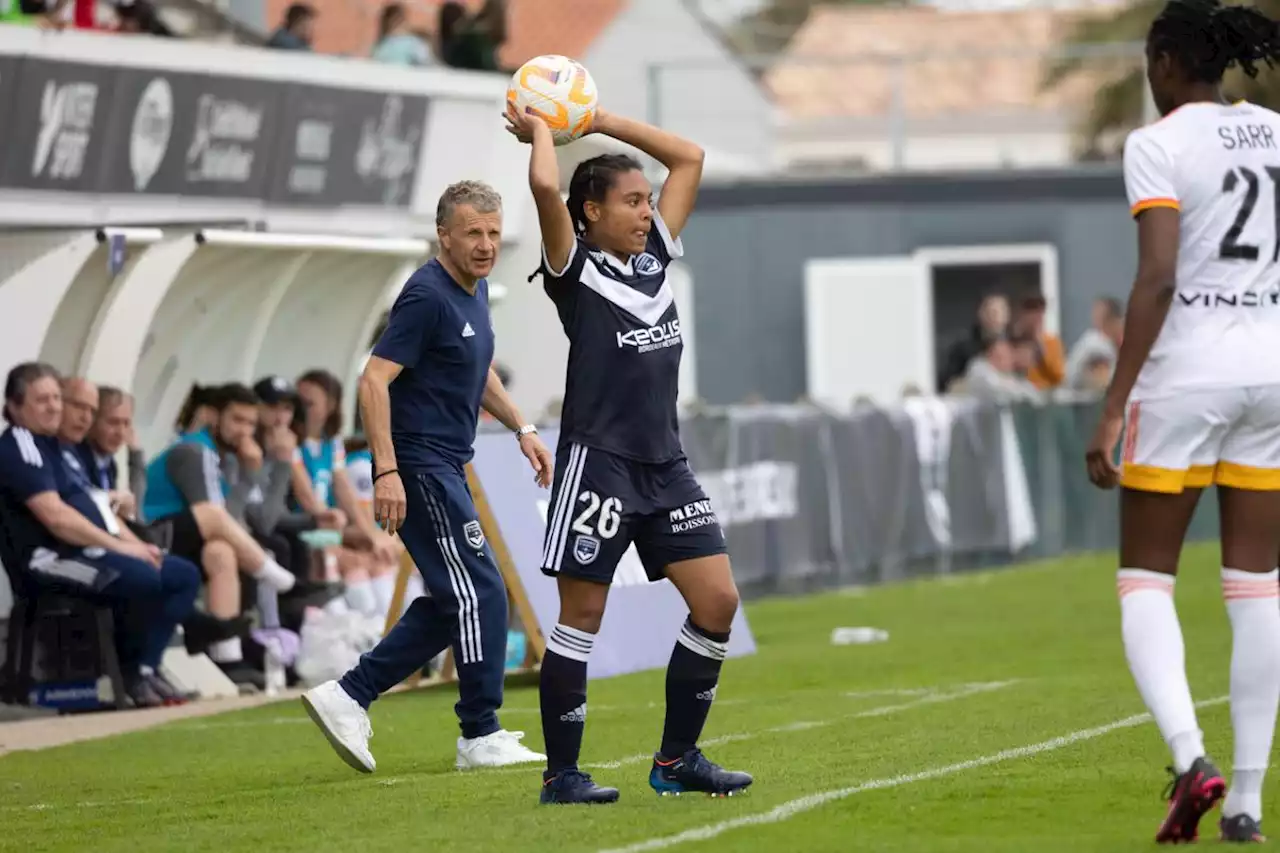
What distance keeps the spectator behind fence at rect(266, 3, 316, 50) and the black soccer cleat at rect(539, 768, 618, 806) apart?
1224 centimetres

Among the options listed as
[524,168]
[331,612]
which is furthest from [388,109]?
[331,612]

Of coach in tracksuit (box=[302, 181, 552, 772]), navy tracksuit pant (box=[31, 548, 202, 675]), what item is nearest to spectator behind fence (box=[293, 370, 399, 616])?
navy tracksuit pant (box=[31, 548, 202, 675])

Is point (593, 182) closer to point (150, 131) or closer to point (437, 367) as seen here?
point (437, 367)

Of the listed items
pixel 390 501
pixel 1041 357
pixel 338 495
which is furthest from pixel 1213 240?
pixel 1041 357

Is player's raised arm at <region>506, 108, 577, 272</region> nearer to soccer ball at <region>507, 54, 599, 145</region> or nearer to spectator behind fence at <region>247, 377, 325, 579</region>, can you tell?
soccer ball at <region>507, 54, 599, 145</region>

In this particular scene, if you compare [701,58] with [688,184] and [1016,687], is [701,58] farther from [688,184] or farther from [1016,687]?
[688,184]

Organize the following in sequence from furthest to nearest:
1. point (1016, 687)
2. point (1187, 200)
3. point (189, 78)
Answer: point (189, 78) < point (1016, 687) < point (1187, 200)

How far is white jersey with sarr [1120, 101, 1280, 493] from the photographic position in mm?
6816

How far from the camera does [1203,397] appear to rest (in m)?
6.80

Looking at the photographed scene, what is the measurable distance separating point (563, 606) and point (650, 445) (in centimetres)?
57

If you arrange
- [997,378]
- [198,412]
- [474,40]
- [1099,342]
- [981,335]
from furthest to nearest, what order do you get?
[1099,342] < [981,335] < [997,378] < [474,40] < [198,412]

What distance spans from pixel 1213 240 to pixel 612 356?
1.92 m

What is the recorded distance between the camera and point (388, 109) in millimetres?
20062

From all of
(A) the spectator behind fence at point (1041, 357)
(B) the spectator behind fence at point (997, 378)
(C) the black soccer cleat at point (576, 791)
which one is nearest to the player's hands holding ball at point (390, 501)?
(C) the black soccer cleat at point (576, 791)
